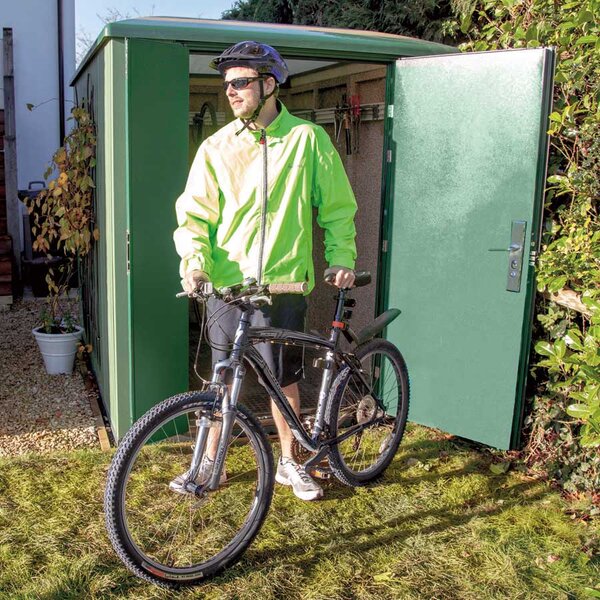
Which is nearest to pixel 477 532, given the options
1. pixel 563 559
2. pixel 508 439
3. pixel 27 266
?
pixel 563 559

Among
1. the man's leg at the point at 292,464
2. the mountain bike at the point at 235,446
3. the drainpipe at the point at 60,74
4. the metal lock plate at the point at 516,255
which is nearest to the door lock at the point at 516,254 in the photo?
the metal lock plate at the point at 516,255

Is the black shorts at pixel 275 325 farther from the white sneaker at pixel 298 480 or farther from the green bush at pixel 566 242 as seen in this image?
the green bush at pixel 566 242

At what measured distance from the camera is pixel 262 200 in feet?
11.1

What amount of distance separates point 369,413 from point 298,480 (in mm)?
477

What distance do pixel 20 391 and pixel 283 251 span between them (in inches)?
109

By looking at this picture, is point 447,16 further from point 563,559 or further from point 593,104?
point 563,559

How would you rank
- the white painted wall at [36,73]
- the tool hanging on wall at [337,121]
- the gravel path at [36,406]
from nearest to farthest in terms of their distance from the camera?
the gravel path at [36,406]
the tool hanging on wall at [337,121]
the white painted wall at [36,73]

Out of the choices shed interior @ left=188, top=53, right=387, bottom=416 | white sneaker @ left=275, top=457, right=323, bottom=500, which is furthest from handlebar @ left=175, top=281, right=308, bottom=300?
shed interior @ left=188, top=53, right=387, bottom=416

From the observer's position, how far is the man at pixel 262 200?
3.38m

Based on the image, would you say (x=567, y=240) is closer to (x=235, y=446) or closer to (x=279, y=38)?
(x=279, y=38)

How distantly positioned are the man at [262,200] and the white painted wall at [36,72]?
673 centimetres

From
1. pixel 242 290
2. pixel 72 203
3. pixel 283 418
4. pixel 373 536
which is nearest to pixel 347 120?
pixel 72 203

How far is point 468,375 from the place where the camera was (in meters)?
4.29

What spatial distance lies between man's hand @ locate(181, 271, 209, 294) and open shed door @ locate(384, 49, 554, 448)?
5.48 feet
